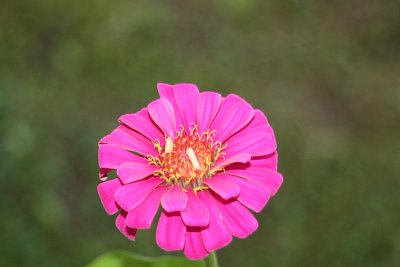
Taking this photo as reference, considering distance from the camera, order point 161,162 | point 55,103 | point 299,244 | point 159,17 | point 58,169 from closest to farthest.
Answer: point 161,162 < point 299,244 < point 58,169 < point 55,103 < point 159,17

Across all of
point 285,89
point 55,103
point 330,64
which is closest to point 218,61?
point 285,89

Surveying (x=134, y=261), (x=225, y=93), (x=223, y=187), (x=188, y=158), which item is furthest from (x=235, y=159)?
(x=225, y=93)

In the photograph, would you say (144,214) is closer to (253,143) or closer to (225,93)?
(253,143)

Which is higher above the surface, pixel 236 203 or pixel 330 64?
pixel 330 64

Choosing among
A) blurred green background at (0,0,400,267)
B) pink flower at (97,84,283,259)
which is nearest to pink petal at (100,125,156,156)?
pink flower at (97,84,283,259)

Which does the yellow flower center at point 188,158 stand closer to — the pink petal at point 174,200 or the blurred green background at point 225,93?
the pink petal at point 174,200

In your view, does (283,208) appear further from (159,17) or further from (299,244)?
(159,17)
